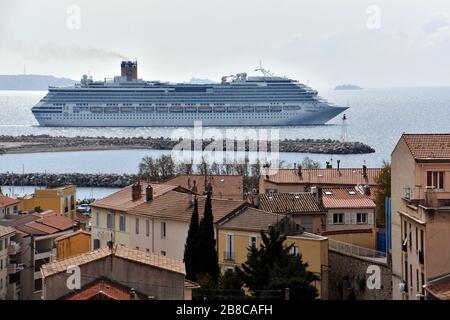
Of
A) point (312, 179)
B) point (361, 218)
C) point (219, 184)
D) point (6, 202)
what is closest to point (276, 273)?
point (361, 218)

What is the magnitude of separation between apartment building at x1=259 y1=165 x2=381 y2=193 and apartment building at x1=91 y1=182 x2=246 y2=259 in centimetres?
350

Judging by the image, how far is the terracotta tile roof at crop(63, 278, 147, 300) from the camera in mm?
7227

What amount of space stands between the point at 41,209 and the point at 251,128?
63.5 metres

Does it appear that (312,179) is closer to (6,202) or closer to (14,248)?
(6,202)

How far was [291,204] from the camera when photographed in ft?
46.4

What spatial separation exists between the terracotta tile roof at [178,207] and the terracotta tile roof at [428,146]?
366cm

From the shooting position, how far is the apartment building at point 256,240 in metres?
11.4

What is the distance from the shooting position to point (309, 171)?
765 inches

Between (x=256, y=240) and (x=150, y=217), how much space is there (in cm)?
208

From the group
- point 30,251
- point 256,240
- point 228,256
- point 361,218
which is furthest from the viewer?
point 361,218

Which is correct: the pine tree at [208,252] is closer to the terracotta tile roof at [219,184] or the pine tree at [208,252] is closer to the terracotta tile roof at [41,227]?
the terracotta tile roof at [41,227]

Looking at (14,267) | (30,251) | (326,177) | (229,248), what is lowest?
(14,267)
